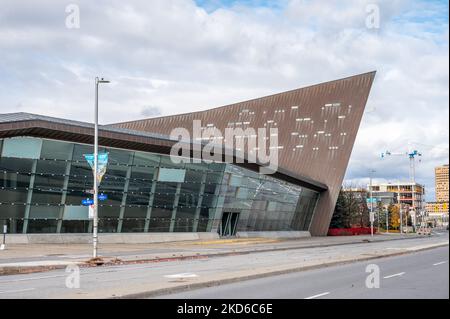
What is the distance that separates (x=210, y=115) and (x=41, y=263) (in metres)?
60.3

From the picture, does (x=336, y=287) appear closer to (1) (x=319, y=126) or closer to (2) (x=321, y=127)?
(2) (x=321, y=127)

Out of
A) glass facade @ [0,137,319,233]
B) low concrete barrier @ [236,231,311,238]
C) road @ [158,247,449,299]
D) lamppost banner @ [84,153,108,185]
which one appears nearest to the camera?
road @ [158,247,449,299]

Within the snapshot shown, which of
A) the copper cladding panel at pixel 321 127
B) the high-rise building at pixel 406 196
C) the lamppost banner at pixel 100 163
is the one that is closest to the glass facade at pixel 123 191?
the lamppost banner at pixel 100 163

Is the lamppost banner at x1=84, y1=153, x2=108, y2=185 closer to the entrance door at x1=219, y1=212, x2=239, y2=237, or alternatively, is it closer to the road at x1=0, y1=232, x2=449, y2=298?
the road at x1=0, y1=232, x2=449, y2=298

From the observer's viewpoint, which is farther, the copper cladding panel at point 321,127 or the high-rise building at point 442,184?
the copper cladding panel at point 321,127

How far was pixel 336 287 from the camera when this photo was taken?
15508 millimetres

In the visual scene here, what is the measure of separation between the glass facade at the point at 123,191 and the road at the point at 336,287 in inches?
983

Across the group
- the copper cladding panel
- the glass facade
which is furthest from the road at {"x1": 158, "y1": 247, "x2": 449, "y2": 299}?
the copper cladding panel

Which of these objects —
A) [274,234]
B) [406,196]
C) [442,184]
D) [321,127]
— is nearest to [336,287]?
[442,184]

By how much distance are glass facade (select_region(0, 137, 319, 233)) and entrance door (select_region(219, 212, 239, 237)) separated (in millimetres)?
237

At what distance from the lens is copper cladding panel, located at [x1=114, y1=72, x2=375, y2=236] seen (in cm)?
7331

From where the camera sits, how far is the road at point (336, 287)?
13795 mm

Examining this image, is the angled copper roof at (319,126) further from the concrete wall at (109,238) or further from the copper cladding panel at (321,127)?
the concrete wall at (109,238)
